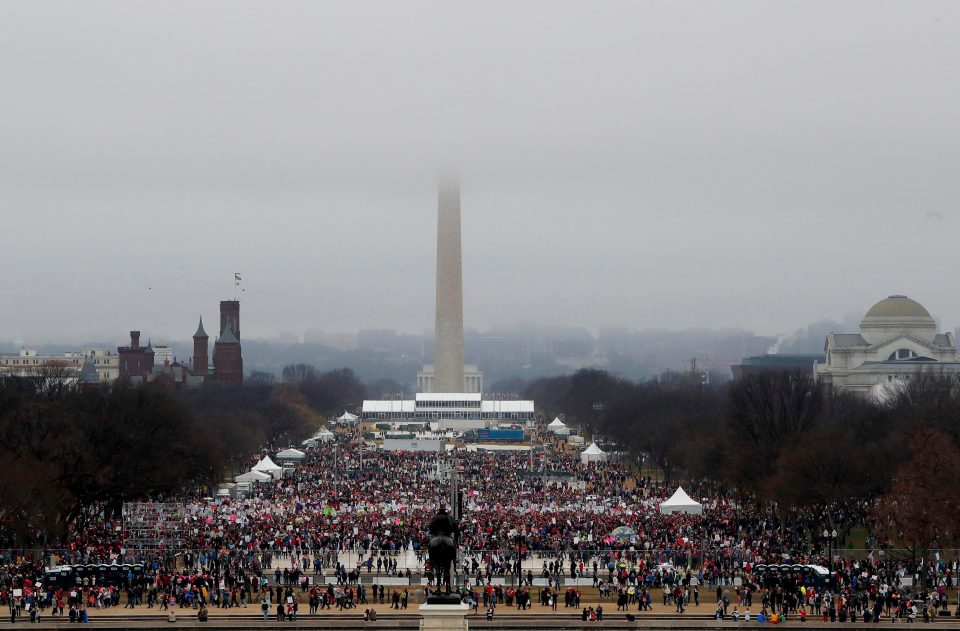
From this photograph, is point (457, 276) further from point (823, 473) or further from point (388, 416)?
point (823, 473)

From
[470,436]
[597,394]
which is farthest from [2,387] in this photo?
[597,394]

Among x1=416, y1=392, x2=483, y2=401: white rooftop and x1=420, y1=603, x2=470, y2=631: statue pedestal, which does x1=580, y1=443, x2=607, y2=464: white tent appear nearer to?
x1=416, y1=392, x2=483, y2=401: white rooftop

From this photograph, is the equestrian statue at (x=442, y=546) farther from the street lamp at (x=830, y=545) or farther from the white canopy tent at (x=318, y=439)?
the white canopy tent at (x=318, y=439)

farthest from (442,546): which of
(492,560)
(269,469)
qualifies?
(269,469)

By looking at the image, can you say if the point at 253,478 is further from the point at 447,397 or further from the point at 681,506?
the point at 447,397

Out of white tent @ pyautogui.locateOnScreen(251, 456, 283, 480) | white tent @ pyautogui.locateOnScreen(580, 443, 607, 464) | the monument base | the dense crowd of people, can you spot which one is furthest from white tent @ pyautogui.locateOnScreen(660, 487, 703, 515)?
the monument base
